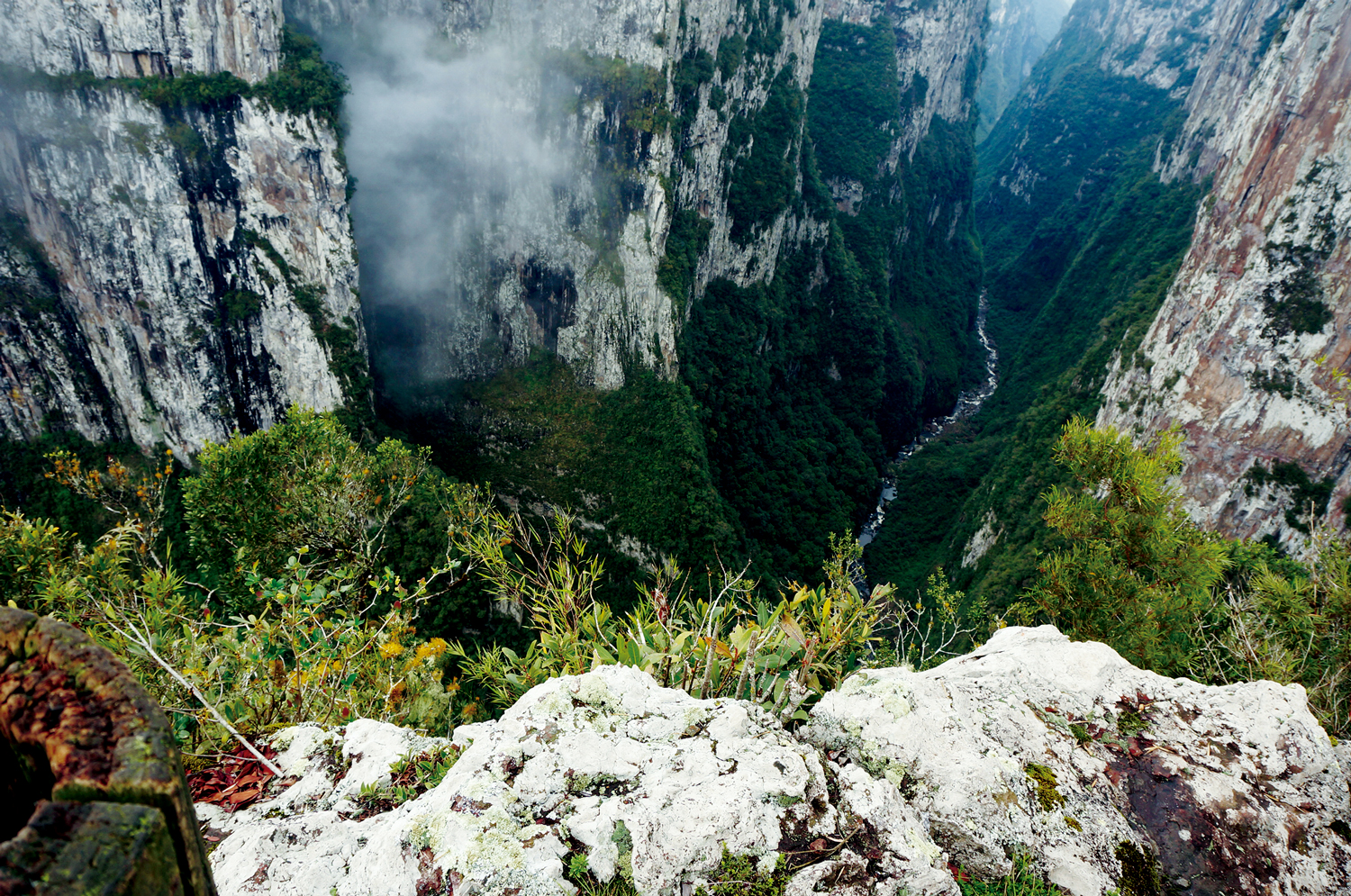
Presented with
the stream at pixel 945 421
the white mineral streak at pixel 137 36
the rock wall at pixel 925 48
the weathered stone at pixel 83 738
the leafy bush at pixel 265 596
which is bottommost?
the stream at pixel 945 421

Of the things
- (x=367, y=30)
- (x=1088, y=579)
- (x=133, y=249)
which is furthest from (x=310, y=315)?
(x=1088, y=579)

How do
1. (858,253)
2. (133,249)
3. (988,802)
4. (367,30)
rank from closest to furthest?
1. (988,802)
2. (133,249)
3. (367,30)
4. (858,253)

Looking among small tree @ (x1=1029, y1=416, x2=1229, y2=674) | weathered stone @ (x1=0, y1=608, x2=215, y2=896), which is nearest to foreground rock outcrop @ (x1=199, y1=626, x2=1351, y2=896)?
weathered stone @ (x1=0, y1=608, x2=215, y2=896)

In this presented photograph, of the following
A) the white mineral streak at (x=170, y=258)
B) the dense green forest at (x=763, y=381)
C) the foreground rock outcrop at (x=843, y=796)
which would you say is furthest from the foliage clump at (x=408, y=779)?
the white mineral streak at (x=170, y=258)

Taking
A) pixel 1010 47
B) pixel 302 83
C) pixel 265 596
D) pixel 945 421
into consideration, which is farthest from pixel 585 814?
pixel 1010 47

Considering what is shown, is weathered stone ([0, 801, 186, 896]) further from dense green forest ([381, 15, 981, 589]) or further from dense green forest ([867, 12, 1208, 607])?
dense green forest ([381, 15, 981, 589])

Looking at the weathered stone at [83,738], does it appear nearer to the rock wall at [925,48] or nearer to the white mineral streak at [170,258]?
the white mineral streak at [170,258]

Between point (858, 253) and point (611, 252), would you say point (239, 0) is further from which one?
point (858, 253)

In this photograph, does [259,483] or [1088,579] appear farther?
[259,483]
